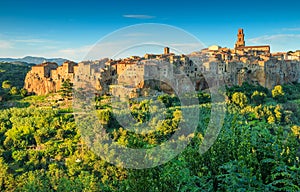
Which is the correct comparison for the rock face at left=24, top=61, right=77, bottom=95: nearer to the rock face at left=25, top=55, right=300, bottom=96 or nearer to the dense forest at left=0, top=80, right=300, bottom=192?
the rock face at left=25, top=55, right=300, bottom=96

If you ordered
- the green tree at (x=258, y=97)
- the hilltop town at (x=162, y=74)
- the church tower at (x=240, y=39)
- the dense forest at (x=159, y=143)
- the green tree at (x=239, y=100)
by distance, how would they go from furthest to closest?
the church tower at (x=240, y=39) → the hilltop town at (x=162, y=74) → the green tree at (x=258, y=97) → the green tree at (x=239, y=100) → the dense forest at (x=159, y=143)

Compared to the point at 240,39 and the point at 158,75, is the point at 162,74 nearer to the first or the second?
the point at 158,75

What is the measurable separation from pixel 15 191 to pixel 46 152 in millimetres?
5368

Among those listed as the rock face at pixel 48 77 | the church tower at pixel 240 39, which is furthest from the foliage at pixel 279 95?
the church tower at pixel 240 39

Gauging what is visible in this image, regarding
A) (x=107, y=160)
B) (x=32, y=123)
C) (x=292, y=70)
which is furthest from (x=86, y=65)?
(x=292, y=70)

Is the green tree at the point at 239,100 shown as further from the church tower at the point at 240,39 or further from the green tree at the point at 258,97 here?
the church tower at the point at 240,39

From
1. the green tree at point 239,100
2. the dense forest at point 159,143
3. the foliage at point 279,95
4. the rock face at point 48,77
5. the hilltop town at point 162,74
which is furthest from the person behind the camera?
the rock face at point 48,77

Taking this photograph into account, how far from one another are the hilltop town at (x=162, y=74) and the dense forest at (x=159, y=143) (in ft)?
4.87

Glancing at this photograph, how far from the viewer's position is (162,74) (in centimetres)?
2531

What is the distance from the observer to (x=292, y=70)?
3259cm

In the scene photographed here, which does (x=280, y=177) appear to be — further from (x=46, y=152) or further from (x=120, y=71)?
(x=120, y=71)

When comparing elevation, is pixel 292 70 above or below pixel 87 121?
above

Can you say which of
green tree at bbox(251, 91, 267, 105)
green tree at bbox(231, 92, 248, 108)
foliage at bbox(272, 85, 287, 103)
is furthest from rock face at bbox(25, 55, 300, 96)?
green tree at bbox(231, 92, 248, 108)

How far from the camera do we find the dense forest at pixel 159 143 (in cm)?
409
